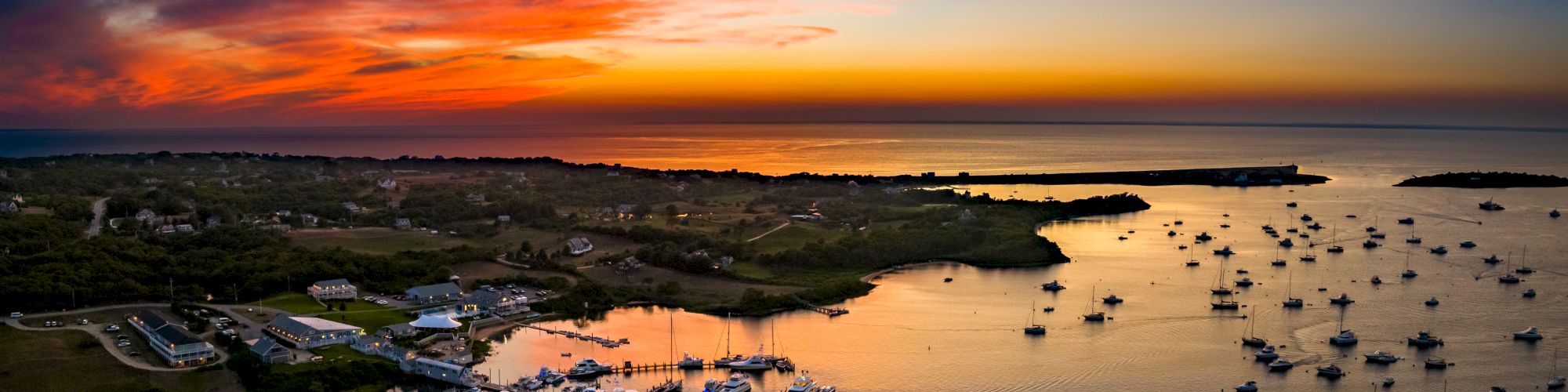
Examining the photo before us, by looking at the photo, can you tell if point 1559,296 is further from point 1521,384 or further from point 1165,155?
point 1165,155

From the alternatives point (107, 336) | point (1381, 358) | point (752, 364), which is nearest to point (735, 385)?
point (752, 364)

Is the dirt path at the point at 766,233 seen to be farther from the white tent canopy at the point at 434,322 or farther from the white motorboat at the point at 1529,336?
the white motorboat at the point at 1529,336

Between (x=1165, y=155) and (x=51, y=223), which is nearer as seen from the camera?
(x=51, y=223)

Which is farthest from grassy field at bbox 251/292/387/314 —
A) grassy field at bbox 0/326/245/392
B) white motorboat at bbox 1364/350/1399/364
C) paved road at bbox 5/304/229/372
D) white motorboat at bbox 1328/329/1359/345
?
white motorboat at bbox 1364/350/1399/364

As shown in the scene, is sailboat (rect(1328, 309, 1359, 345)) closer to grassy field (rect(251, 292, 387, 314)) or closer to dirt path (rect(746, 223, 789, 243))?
dirt path (rect(746, 223, 789, 243))

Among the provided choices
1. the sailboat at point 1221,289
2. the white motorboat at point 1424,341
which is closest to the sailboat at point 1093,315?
the sailboat at point 1221,289

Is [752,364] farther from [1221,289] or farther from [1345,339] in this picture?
[1221,289]

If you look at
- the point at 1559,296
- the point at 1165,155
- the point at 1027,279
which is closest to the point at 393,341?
the point at 1027,279
